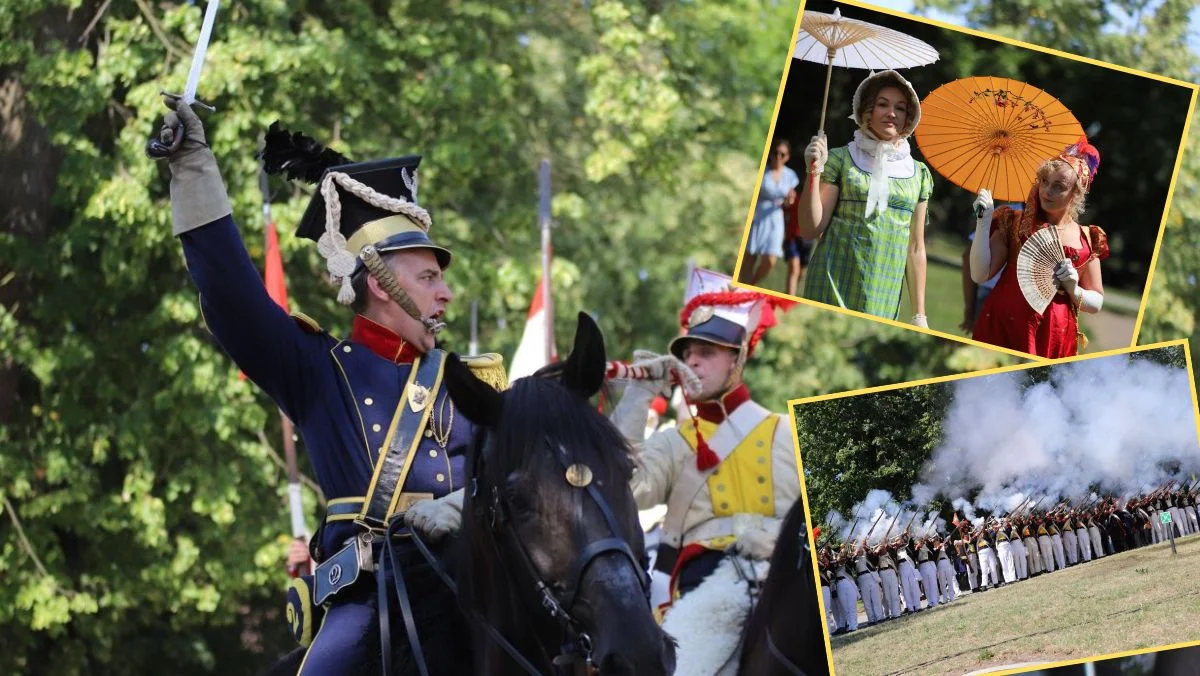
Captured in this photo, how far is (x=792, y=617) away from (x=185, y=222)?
3070mm

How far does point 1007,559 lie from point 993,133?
6.65 ft

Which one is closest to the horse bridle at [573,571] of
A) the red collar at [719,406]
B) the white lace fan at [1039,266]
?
the white lace fan at [1039,266]

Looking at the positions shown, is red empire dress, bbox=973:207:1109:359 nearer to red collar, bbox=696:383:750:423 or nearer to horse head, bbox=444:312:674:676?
red collar, bbox=696:383:750:423

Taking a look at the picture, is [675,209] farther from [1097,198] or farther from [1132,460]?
[1132,460]

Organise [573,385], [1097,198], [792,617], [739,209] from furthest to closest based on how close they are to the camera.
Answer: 1. [739,209]
2. [1097,198]
3. [792,617]
4. [573,385]

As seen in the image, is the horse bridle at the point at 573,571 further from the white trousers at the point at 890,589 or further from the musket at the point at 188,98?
the musket at the point at 188,98

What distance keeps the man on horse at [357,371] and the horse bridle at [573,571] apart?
0.62 metres

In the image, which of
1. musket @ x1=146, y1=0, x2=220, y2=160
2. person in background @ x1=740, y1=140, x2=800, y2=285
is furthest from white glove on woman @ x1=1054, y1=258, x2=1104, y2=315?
person in background @ x1=740, y1=140, x2=800, y2=285

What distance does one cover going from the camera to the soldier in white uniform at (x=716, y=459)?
8.69 m

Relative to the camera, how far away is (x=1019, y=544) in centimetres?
575

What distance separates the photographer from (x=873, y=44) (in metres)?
7.46

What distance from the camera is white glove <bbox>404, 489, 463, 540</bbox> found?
5523mm

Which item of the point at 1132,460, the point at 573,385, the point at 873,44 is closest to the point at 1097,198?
the point at 873,44

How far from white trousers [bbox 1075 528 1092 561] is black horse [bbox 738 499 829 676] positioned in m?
1.44
